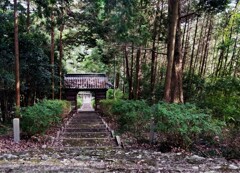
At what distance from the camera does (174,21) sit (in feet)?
24.6

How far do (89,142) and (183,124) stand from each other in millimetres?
2756

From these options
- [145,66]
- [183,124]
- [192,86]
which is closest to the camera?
[183,124]

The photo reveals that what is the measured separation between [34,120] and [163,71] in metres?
10.5

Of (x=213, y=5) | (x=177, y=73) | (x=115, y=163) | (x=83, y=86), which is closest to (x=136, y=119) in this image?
(x=115, y=163)

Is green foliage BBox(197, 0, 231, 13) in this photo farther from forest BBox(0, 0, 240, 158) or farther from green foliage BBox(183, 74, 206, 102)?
green foliage BBox(183, 74, 206, 102)

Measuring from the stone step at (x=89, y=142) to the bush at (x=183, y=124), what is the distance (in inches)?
62.3

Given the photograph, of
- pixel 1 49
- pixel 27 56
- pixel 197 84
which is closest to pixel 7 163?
pixel 1 49

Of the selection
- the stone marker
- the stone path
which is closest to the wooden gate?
the stone marker

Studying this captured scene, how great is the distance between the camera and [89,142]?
6621 mm

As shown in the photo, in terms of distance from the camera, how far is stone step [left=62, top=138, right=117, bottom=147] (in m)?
6.29

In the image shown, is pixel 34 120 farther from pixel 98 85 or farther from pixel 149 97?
pixel 98 85

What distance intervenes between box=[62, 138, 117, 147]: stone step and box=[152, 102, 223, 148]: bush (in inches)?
62.3

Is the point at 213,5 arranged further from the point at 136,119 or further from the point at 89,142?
the point at 89,142

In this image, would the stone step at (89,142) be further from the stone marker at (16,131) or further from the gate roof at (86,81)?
the gate roof at (86,81)
